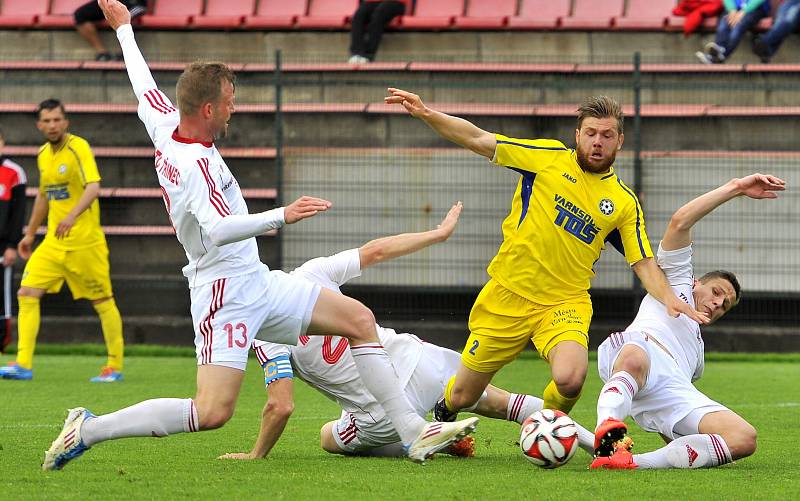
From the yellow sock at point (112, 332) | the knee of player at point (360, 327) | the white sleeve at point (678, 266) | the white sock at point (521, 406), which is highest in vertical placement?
the white sleeve at point (678, 266)

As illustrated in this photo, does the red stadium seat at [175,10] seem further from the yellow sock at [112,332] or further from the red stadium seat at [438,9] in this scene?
the yellow sock at [112,332]

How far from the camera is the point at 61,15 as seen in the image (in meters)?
18.0

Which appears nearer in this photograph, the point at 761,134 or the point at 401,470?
the point at 401,470

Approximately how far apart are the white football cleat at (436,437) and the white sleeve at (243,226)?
126 centimetres

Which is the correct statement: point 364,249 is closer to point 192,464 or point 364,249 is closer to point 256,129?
point 192,464

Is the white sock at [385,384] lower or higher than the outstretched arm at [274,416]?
higher

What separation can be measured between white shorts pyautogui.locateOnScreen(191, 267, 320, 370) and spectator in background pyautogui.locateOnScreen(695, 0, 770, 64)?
10892 mm

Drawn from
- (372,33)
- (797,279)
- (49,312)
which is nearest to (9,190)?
(49,312)

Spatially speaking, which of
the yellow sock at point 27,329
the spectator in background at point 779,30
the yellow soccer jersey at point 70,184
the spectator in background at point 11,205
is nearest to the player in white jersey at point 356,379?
the yellow soccer jersey at point 70,184

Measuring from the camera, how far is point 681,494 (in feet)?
18.5

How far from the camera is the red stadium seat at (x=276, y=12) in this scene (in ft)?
57.6

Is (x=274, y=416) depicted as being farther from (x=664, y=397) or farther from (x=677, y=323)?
(x=677, y=323)

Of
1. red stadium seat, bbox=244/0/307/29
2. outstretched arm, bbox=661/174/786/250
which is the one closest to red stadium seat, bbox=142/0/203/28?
red stadium seat, bbox=244/0/307/29

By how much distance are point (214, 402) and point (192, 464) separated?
579 millimetres
